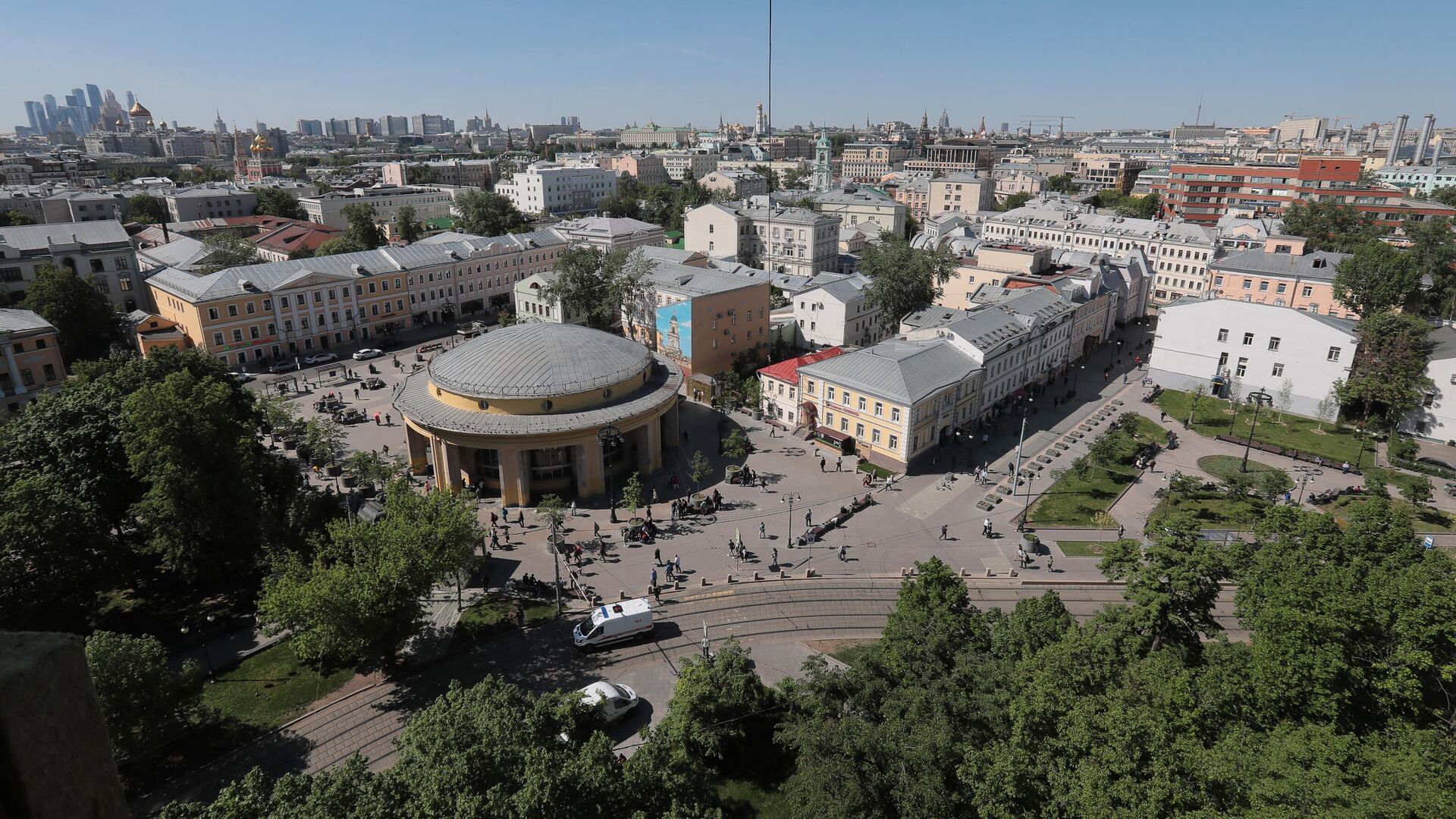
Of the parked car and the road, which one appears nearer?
the road

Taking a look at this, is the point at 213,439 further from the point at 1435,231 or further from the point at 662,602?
the point at 1435,231

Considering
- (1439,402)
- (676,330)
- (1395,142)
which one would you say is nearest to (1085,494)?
(1439,402)

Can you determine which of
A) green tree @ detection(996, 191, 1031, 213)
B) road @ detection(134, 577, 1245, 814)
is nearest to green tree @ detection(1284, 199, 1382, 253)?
green tree @ detection(996, 191, 1031, 213)

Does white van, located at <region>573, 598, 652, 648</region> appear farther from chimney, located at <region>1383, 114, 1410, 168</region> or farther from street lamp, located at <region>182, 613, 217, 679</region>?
chimney, located at <region>1383, 114, 1410, 168</region>

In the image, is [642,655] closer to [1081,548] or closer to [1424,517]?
[1081,548]

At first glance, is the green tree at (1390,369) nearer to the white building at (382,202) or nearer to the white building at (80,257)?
the white building at (80,257)
